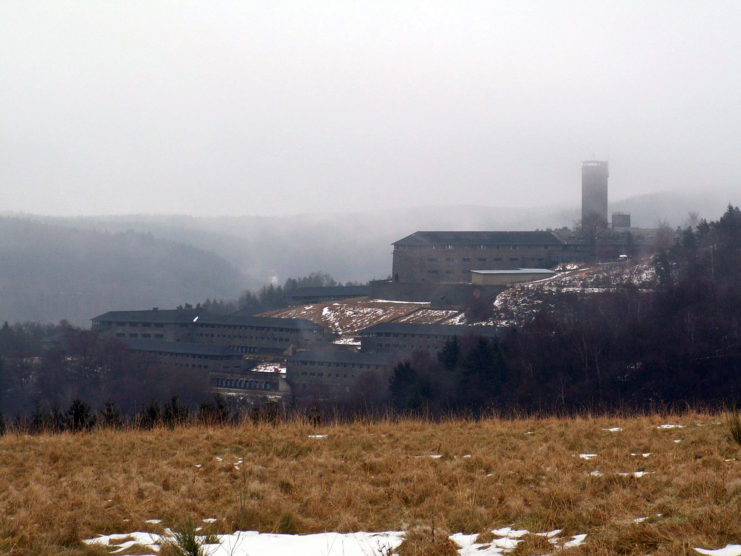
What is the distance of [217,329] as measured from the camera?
73.0m

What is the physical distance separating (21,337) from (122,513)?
264 feet

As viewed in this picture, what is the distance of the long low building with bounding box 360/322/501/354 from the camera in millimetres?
54594

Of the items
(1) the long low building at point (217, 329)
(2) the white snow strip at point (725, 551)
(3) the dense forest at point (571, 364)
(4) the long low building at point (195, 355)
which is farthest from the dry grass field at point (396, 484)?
(1) the long low building at point (217, 329)

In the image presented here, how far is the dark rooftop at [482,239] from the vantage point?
80.4m

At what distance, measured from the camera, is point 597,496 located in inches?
263

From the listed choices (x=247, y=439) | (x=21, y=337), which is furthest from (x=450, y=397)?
(x=21, y=337)

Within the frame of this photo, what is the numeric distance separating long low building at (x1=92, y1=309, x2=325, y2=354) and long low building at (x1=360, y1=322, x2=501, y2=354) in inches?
265

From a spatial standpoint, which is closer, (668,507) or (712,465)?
(668,507)

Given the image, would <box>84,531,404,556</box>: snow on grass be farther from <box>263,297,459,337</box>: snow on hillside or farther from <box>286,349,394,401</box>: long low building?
<box>263,297,459,337</box>: snow on hillside

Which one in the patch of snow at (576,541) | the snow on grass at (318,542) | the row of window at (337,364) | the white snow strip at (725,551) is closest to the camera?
the white snow strip at (725,551)

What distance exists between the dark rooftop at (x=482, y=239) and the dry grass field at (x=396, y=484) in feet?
231

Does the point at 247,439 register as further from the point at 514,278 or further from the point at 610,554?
the point at 514,278

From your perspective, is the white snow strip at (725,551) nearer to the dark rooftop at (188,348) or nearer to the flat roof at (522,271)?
the dark rooftop at (188,348)

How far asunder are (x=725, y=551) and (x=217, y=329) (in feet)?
229
